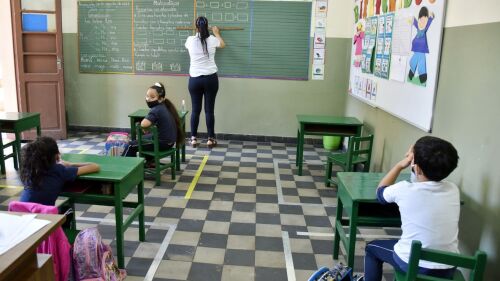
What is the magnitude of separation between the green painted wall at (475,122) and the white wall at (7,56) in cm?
535

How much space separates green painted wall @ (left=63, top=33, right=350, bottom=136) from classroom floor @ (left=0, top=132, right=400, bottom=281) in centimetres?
121

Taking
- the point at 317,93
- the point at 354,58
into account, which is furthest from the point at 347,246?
the point at 317,93

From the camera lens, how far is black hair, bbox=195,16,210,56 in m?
5.27

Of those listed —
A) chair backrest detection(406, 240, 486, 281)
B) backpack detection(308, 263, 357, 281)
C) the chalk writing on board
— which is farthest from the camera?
the chalk writing on board

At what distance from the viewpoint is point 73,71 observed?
6262mm

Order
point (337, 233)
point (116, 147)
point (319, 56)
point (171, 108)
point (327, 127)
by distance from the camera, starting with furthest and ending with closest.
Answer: point (319, 56) < point (327, 127) < point (116, 147) < point (171, 108) < point (337, 233)

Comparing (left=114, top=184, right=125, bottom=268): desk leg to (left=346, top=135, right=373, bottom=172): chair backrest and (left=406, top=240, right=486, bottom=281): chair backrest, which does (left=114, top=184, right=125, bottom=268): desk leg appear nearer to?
(left=406, top=240, right=486, bottom=281): chair backrest

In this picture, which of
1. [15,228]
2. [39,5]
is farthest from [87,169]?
[39,5]

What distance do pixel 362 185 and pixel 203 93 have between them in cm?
360

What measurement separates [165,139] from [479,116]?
2.76 m

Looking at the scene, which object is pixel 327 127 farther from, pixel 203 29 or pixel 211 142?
pixel 203 29

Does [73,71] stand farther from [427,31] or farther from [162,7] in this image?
[427,31]

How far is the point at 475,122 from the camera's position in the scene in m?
2.29

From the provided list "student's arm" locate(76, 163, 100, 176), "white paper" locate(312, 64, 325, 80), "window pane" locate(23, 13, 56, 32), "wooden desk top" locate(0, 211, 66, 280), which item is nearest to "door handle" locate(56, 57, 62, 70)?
"window pane" locate(23, 13, 56, 32)
